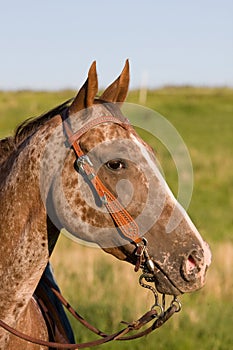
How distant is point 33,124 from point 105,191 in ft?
1.81

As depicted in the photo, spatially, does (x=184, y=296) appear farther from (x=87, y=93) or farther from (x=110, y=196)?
(x=87, y=93)

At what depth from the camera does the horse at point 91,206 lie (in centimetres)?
312

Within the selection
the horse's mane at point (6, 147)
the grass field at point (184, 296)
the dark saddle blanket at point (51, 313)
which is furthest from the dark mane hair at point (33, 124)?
the grass field at point (184, 296)

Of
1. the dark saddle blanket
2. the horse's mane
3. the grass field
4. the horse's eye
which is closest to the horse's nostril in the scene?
the horse's eye

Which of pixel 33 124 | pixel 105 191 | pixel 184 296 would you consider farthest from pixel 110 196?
pixel 184 296

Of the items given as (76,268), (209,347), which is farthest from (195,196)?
(209,347)

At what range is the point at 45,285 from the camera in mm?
3873

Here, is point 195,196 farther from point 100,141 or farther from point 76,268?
point 100,141

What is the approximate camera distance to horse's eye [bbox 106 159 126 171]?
3.13m

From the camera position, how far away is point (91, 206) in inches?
124

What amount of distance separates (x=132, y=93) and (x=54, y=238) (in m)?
34.7

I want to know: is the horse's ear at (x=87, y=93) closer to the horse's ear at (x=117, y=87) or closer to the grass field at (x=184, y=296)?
the horse's ear at (x=117, y=87)

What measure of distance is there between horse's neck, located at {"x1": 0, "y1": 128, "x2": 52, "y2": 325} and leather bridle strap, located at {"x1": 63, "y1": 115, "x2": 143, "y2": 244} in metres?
0.19

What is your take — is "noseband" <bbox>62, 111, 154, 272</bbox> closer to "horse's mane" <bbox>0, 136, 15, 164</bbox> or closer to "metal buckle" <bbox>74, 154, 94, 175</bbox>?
"metal buckle" <bbox>74, 154, 94, 175</bbox>
